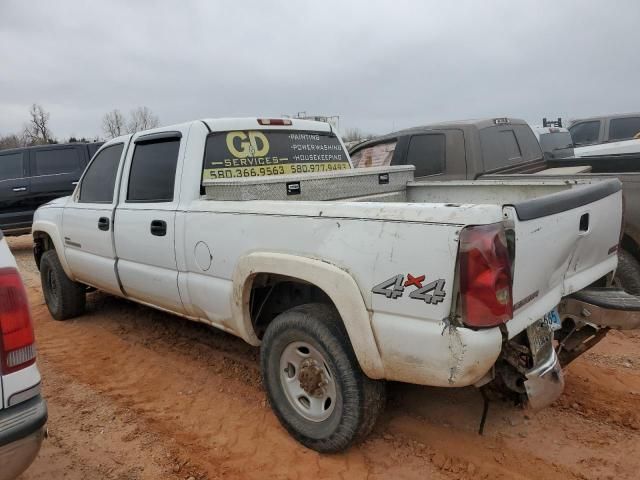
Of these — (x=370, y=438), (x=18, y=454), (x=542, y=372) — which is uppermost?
(x=542, y=372)

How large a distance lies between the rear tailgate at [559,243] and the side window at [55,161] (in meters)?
10.9

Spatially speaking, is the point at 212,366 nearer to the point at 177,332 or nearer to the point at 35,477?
the point at 177,332

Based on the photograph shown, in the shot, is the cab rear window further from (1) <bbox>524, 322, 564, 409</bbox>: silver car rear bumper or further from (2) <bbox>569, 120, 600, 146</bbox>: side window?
(2) <bbox>569, 120, 600, 146</bbox>: side window

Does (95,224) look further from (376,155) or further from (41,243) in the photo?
(376,155)

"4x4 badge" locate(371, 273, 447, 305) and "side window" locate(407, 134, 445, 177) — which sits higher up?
"side window" locate(407, 134, 445, 177)

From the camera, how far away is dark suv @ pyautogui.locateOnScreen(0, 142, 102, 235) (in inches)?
418

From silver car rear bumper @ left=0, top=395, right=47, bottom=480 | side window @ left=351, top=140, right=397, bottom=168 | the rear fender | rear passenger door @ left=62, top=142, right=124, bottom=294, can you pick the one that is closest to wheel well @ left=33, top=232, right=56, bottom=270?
the rear fender

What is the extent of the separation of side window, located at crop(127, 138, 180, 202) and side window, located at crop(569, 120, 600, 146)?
1067 centimetres

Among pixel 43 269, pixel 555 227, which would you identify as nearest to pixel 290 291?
pixel 555 227

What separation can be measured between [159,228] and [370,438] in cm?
209

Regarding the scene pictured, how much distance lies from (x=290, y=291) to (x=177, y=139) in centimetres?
156

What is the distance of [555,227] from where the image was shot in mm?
2469

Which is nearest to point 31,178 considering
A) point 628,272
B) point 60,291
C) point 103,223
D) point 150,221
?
point 60,291

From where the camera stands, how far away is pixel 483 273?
2.16 metres
